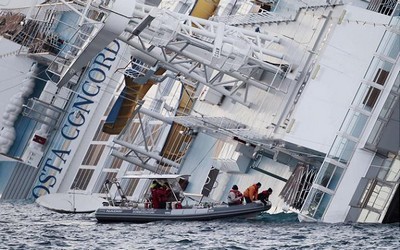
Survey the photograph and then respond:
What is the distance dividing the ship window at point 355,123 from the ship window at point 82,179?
58.0ft

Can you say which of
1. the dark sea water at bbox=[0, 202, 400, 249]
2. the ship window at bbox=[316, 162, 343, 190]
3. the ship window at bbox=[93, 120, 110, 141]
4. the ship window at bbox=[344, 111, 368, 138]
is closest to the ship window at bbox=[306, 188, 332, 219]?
the ship window at bbox=[316, 162, 343, 190]

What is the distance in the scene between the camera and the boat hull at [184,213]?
51.0m

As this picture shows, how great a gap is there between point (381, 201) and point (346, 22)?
5523 millimetres

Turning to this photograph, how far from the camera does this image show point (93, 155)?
227ft

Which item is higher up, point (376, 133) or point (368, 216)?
point (376, 133)

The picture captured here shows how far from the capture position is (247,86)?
190 feet

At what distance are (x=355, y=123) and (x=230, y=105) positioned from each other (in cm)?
994

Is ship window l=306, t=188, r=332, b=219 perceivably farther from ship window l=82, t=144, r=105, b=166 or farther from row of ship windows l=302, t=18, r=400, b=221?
ship window l=82, t=144, r=105, b=166

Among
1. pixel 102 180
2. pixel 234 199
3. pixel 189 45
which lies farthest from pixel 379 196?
pixel 102 180

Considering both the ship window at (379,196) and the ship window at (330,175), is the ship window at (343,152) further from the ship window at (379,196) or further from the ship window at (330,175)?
the ship window at (379,196)

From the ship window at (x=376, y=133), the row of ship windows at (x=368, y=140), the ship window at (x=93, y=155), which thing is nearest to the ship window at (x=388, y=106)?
the row of ship windows at (x=368, y=140)

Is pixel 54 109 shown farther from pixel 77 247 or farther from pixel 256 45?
pixel 77 247

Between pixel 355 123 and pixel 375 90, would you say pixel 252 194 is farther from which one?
pixel 375 90

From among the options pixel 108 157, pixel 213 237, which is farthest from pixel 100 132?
pixel 213 237
